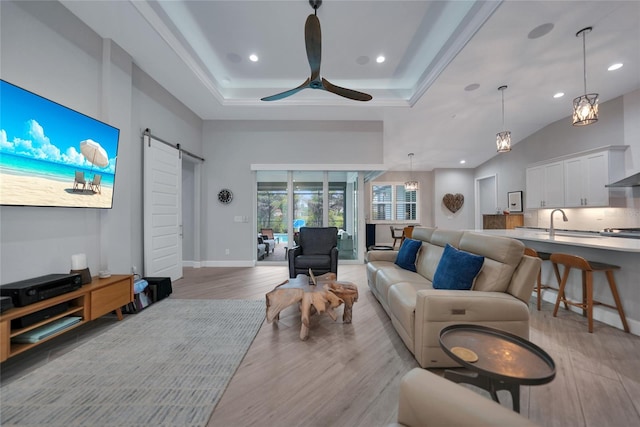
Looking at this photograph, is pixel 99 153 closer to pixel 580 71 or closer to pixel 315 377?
pixel 315 377

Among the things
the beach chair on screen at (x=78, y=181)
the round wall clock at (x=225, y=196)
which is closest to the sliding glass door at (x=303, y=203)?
the round wall clock at (x=225, y=196)

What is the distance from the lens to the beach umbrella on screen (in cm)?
244

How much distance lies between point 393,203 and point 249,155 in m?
5.47

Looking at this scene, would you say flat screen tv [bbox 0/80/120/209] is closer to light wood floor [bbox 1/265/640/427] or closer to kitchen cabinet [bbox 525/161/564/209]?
light wood floor [bbox 1/265/640/427]

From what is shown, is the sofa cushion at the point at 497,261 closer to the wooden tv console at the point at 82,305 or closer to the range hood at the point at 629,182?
the wooden tv console at the point at 82,305

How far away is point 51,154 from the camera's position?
2.15m

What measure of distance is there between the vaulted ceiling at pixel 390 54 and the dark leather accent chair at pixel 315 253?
7.94 ft

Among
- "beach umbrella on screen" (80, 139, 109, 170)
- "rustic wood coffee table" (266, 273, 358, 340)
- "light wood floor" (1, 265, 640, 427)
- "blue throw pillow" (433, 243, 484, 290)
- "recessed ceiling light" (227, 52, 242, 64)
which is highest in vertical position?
"recessed ceiling light" (227, 52, 242, 64)

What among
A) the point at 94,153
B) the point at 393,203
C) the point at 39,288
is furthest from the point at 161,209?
the point at 393,203

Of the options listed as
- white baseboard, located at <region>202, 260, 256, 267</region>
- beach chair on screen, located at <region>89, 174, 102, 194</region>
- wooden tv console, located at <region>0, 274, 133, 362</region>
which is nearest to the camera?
wooden tv console, located at <region>0, 274, 133, 362</region>

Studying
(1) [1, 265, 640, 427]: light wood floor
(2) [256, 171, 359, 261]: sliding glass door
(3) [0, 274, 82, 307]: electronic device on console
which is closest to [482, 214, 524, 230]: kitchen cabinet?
(2) [256, 171, 359, 261]: sliding glass door

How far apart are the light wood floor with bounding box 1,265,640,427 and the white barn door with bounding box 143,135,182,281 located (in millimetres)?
1168

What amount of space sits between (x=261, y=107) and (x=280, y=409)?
4.63 meters

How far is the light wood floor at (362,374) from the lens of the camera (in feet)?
4.66
